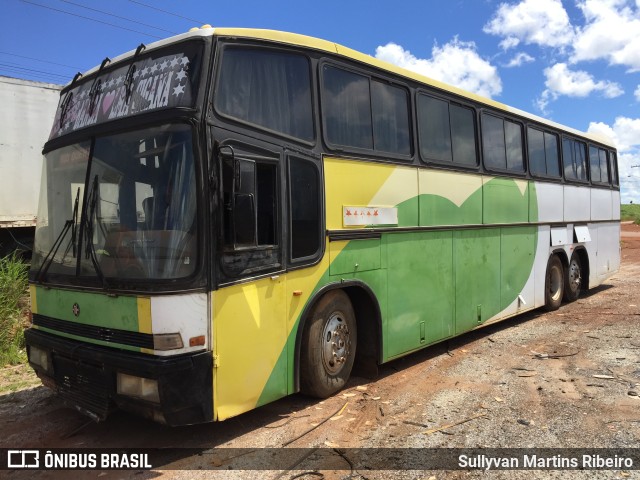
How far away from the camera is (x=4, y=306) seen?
7.59 m

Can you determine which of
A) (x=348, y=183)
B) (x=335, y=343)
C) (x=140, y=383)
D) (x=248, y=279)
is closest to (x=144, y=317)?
(x=140, y=383)

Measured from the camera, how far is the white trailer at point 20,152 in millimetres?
10789

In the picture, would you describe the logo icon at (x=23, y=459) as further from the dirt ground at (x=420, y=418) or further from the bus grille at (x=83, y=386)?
the bus grille at (x=83, y=386)

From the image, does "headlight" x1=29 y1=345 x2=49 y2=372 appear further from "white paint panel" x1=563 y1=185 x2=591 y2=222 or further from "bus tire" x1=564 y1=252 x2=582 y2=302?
"bus tire" x1=564 y1=252 x2=582 y2=302

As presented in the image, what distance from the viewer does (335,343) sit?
541 centimetres

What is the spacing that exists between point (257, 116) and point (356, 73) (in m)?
1.69

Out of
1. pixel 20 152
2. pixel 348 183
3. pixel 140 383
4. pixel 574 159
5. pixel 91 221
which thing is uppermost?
pixel 20 152

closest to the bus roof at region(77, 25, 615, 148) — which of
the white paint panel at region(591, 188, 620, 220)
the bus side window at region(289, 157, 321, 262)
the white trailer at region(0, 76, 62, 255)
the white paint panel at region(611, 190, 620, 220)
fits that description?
the bus side window at region(289, 157, 321, 262)

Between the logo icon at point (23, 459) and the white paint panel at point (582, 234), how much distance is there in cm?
1046

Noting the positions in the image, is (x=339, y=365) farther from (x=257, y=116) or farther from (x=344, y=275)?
(x=257, y=116)

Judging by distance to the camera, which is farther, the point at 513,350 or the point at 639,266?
the point at 639,266

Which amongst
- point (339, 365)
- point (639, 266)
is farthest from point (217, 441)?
point (639, 266)

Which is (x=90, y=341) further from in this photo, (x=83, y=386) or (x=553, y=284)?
(x=553, y=284)

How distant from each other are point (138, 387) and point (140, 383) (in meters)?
0.04
